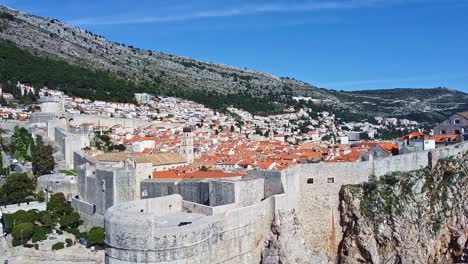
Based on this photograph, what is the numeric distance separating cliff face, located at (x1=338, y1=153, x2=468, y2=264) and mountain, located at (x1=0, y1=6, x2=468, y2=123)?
150ft

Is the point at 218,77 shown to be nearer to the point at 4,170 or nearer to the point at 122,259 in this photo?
the point at 4,170

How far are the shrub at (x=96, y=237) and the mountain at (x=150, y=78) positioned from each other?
39.3 meters

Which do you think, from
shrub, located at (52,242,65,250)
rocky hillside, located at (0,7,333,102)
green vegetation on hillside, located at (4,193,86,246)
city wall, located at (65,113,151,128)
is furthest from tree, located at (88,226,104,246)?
rocky hillside, located at (0,7,333,102)

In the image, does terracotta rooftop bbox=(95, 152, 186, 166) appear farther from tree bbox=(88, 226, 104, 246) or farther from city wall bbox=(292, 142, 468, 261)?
city wall bbox=(292, 142, 468, 261)

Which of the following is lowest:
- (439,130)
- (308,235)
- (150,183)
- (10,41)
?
(308,235)

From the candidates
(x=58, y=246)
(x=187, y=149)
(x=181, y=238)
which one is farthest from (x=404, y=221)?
(x=187, y=149)

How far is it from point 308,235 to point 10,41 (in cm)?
6405

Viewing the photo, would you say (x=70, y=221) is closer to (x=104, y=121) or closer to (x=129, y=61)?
(x=104, y=121)

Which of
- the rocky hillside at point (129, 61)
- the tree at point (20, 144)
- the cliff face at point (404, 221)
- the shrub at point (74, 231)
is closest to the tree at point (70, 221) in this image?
the shrub at point (74, 231)

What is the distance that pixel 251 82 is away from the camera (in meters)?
119

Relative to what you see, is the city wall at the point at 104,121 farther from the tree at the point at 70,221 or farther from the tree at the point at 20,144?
the tree at the point at 70,221

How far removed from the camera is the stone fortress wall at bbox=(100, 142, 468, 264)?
1722 cm

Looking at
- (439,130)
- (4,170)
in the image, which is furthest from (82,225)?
(439,130)

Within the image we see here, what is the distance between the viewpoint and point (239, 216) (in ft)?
66.0
